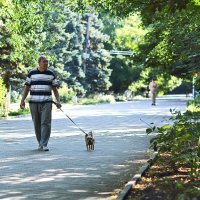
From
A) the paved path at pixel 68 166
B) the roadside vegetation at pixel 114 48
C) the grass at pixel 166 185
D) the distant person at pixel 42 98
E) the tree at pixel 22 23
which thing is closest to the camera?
the grass at pixel 166 185

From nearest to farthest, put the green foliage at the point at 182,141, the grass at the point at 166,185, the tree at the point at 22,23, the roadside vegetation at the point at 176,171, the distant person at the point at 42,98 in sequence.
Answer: the grass at the point at 166,185 < the roadside vegetation at the point at 176,171 < the green foliage at the point at 182,141 < the distant person at the point at 42,98 < the tree at the point at 22,23

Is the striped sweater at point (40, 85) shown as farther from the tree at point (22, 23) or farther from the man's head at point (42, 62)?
the tree at point (22, 23)

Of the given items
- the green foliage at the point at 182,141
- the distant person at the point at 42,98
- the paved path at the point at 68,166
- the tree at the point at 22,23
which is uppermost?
the tree at the point at 22,23

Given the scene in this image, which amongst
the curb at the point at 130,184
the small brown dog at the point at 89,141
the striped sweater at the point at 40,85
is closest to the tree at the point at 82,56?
the striped sweater at the point at 40,85

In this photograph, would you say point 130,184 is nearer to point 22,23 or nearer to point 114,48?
point 22,23

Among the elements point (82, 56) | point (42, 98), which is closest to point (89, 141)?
point (42, 98)

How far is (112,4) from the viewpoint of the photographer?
1417 cm

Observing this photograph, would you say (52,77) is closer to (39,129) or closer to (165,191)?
(39,129)

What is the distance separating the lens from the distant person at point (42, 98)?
1076 cm

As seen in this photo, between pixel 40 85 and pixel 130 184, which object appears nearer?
pixel 130 184

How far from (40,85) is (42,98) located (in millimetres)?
287

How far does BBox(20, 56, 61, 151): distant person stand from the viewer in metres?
10.8

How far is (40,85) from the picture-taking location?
35.7 feet

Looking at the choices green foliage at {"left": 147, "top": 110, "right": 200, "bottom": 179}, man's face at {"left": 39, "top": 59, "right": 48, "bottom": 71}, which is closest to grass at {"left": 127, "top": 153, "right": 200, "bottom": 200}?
green foliage at {"left": 147, "top": 110, "right": 200, "bottom": 179}
